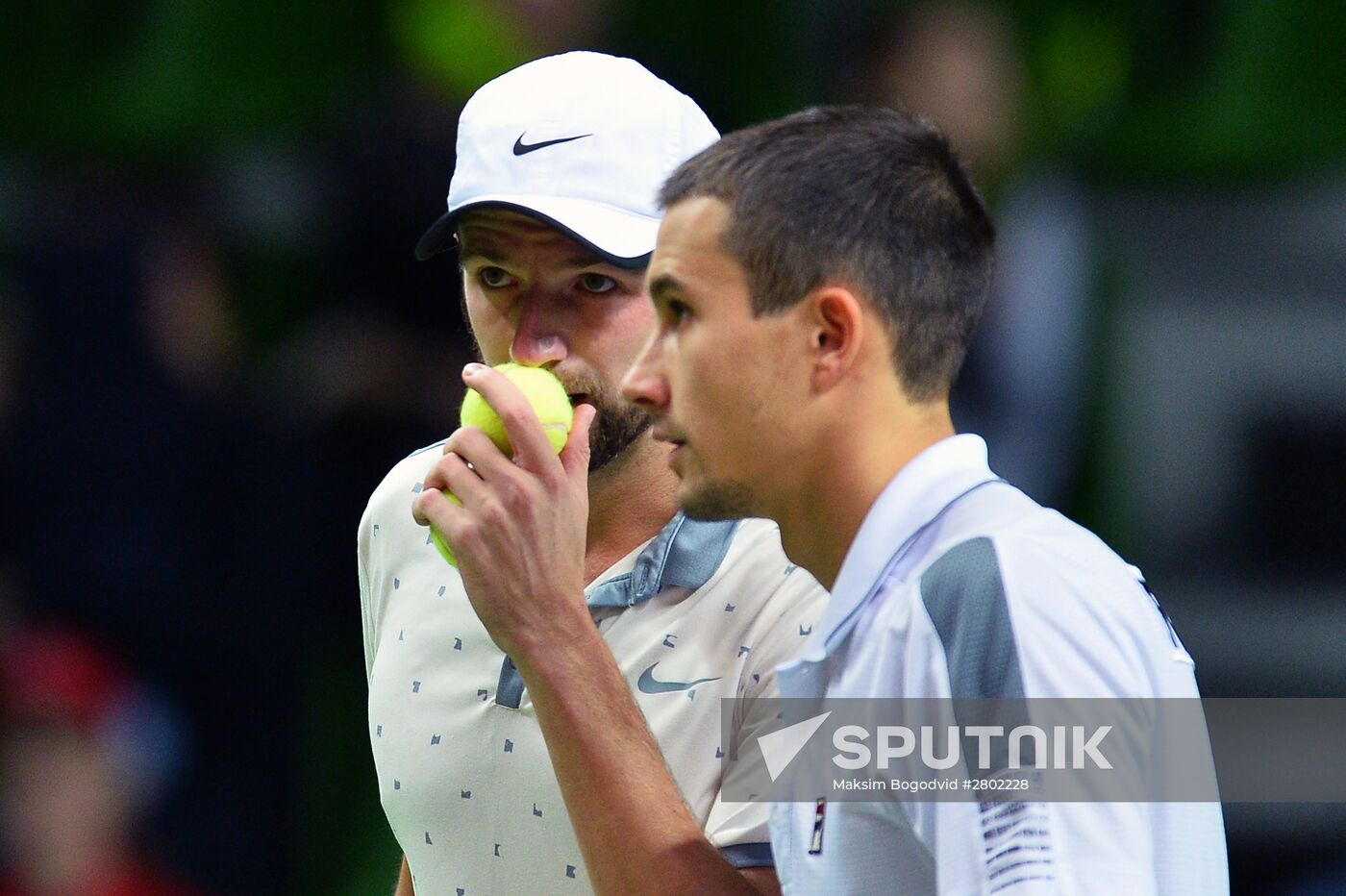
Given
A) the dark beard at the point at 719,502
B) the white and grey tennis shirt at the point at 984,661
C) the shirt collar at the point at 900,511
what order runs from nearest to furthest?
the white and grey tennis shirt at the point at 984,661 < the shirt collar at the point at 900,511 < the dark beard at the point at 719,502

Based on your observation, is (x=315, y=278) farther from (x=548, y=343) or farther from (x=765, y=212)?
(x=765, y=212)

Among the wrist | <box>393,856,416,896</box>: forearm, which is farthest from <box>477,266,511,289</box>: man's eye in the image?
<box>393,856,416,896</box>: forearm

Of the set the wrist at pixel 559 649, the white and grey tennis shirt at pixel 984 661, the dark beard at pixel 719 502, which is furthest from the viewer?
the wrist at pixel 559 649

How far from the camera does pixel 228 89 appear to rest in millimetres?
5262

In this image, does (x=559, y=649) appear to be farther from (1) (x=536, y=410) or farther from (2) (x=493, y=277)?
(2) (x=493, y=277)

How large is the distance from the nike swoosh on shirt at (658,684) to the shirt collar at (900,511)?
362 mm

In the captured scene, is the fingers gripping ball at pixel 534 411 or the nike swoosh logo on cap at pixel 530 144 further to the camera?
the nike swoosh logo on cap at pixel 530 144

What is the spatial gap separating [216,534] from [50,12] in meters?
1.78

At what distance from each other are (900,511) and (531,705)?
649 millimetres

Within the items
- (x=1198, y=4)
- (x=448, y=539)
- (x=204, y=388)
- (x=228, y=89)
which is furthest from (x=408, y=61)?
(x=448, y=539)

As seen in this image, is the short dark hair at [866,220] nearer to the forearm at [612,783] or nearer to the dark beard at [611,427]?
the dark beard at [611,427]

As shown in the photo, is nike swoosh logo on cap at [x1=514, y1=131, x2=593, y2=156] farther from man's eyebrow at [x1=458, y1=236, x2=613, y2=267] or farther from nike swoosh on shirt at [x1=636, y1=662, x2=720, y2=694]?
nike swoosh on shirt at [x1=636, y1=662, x2=720, y2=694]

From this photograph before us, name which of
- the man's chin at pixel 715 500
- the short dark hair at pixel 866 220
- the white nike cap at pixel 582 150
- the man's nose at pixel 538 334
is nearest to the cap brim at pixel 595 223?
the white nike cap at pixel 582 150

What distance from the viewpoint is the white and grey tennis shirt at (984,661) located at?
1.49 metres
